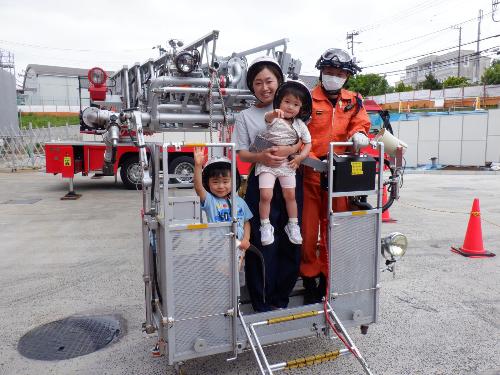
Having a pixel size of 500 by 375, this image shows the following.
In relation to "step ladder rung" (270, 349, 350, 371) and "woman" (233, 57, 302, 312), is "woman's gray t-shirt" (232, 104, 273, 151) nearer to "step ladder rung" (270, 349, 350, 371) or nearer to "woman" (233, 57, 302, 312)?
"woman" (233, 57, 302, 312)

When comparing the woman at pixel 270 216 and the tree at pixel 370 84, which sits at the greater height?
the tree at pixel 370 84

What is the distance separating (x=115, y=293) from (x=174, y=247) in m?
2.35

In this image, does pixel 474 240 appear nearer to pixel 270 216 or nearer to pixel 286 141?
pixel 270 216

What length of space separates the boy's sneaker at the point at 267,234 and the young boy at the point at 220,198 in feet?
0.32

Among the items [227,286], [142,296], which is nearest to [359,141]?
[227,286]

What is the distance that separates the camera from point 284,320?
290 cm

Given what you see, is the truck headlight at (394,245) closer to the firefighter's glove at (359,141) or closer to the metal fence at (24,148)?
the firefighter's glove at (359,141)

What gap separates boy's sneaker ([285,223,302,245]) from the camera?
9.94 ft

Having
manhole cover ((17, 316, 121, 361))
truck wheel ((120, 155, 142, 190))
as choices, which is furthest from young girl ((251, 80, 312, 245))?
truck wheel ((120, 155, 142, 190))

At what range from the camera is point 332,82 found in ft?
10.4

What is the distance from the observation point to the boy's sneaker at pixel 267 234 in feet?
9.82

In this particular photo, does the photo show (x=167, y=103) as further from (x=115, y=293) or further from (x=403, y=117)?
(x=403, y=117)

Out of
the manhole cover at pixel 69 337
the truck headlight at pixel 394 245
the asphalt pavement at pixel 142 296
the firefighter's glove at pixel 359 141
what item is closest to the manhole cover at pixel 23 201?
the asphalt pavement at pixel 142 296

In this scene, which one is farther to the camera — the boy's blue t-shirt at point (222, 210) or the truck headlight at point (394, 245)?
the truck headlight at point (394, 245)
